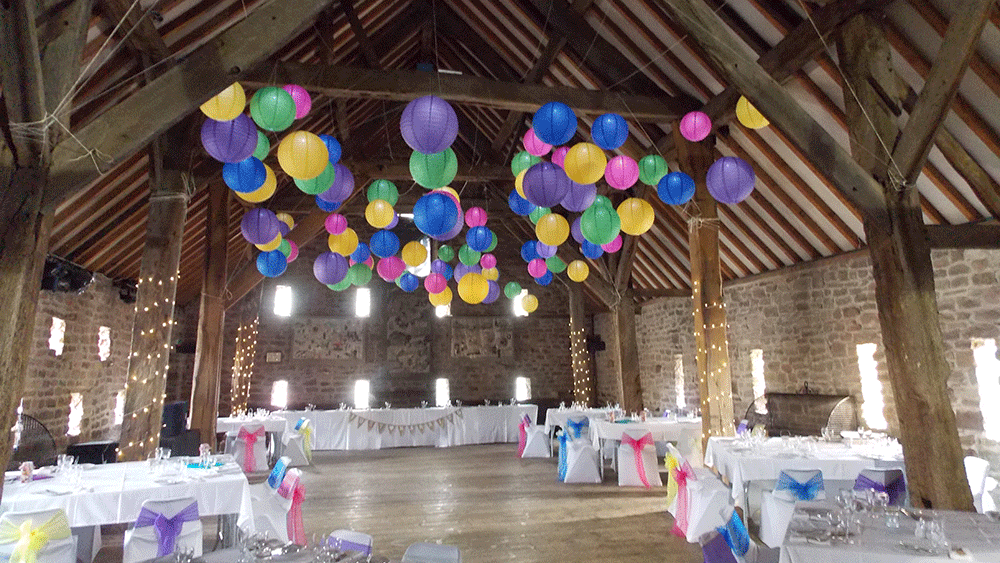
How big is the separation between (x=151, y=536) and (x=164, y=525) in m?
0.26

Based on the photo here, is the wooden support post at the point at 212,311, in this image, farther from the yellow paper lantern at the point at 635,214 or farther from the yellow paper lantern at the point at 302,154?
the yellow paper lantern at the point at 635,214

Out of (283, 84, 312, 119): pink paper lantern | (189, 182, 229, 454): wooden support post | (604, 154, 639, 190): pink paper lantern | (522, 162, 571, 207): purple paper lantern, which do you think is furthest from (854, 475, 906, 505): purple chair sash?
(189, 182, 229, 454): wooden support post

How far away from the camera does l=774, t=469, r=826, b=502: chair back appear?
3652 mm

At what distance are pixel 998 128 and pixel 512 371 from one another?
1003 centimetres

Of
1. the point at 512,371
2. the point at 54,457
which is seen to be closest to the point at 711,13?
the point at 54,457

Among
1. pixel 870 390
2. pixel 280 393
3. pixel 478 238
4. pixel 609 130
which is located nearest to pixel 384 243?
pixel 478 238

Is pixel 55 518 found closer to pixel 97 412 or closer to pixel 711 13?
pixel 711 13

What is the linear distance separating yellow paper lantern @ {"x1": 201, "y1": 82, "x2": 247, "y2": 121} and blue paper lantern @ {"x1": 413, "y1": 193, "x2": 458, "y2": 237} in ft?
5.47

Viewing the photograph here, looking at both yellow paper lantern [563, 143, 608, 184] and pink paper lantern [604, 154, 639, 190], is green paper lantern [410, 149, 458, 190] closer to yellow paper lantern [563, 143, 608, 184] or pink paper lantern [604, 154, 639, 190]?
yellow paper lantern [563, 143, 608, 184]

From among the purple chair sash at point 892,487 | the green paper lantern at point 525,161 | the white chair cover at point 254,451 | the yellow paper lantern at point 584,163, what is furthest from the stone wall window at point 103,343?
the purple chair sash at point 892,487

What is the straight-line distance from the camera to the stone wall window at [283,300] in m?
12.0

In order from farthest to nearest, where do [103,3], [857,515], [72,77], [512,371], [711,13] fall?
[512,371], [103,3], [711,13], [857,515], [72,77]

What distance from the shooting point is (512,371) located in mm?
12898

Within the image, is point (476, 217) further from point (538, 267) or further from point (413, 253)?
point (538, 267)
